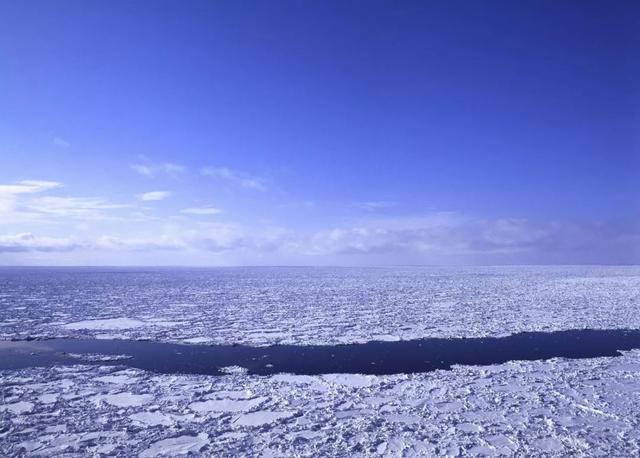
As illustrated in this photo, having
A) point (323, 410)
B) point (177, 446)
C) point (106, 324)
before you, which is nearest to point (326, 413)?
point (323, 410)

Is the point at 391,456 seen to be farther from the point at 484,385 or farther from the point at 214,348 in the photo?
the point at 214,348

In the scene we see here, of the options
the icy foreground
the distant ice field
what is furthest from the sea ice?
the distant ice field

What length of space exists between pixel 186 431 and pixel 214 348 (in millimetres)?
4169

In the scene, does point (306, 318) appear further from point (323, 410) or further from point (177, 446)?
point (177, 446)

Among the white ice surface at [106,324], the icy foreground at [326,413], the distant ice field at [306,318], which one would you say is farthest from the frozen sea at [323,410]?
the white ice surface at [106,324]

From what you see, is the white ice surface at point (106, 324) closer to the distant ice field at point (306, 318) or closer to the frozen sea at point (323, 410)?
the distant ice field at point (306, 318)

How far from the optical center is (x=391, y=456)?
385 centimetres

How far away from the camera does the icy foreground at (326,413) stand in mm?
4047

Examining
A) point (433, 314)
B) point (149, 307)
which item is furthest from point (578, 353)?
point (149, 307)

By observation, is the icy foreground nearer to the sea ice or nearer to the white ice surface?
the sea ice

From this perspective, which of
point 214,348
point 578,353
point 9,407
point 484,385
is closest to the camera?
point 9,407

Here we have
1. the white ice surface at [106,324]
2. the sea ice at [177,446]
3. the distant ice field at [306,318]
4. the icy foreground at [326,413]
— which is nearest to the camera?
the sea ice at [177,446]

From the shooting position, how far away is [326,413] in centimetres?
489

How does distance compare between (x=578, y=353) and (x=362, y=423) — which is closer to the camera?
(x=362, y=423)
